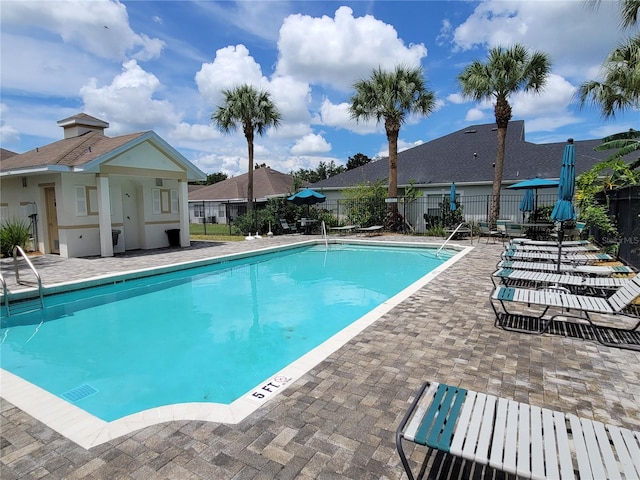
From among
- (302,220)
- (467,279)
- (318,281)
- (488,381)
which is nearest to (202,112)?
(302,220)

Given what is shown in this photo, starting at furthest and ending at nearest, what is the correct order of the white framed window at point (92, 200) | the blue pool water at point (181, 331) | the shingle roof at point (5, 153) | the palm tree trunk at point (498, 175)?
the shingle roof at point (5, 153)
the palm tree trunk at point (498, 175)
the white framed window at point (92, 200)
the blue pool water at point (181, 331)

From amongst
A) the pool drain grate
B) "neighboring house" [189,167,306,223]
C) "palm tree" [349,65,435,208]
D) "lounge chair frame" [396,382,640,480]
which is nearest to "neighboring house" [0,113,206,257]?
the pool drain grate

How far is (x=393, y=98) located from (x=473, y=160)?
6808 millimetres

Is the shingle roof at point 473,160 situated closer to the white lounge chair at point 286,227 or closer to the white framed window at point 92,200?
the white lounge chair at point 286,227

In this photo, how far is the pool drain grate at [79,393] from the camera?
4.59 metres

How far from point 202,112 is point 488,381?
21979 millimetres

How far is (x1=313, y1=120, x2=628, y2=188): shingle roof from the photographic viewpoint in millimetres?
20297

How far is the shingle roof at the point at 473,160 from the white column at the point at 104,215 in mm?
14792

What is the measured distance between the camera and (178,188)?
16.6 meters

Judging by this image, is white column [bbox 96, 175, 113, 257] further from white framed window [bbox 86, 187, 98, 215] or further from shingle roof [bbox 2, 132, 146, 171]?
shingle roof [bbox 2, 132, 146, 171]

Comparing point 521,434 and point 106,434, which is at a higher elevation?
point 521,434

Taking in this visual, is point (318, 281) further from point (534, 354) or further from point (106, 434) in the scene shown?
point (106, 434)

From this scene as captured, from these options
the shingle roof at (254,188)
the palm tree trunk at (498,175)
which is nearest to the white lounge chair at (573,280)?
the palm tree trunk at (498,175)

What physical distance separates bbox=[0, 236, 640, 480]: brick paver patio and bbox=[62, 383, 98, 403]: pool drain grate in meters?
1.09
